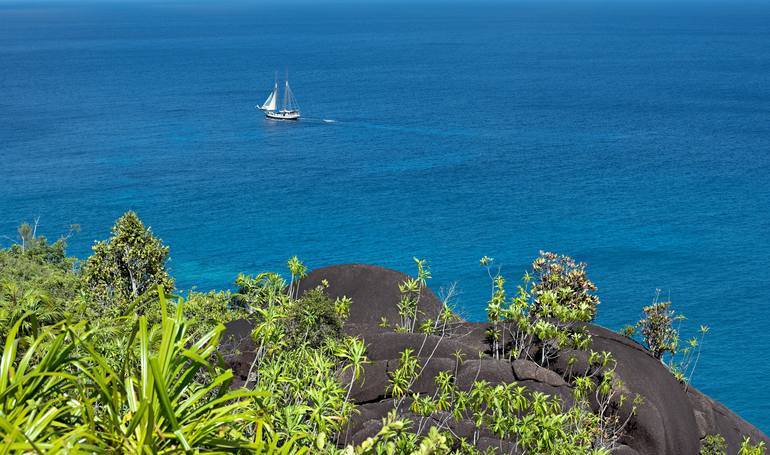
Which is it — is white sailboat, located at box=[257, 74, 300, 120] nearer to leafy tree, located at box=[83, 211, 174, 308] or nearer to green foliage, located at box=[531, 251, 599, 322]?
leafy tree, located at box=[83, 211, 174, 308]

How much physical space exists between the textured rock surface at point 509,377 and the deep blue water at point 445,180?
28366 millimetres

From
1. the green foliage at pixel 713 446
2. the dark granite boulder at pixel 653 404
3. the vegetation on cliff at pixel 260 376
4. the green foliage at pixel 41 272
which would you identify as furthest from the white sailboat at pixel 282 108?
the green foliage at pixel 713 446

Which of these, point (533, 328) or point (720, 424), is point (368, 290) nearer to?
point (533, 328)

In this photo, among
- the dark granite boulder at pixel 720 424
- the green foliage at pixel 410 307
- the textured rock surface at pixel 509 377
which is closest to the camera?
the textured rock surface at pixel 509 377

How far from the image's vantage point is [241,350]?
68.5 ft

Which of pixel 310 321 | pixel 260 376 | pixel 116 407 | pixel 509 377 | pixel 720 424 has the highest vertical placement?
pixel 116 407

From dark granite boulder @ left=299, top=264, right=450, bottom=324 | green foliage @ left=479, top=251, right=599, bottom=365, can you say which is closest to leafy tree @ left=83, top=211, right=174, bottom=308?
dark granite boulder @ left=299, top=264, right=450, bottom=324

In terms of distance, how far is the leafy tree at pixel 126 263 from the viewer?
30422 mm

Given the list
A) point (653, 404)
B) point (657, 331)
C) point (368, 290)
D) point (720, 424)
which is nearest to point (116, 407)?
point (653, 404)

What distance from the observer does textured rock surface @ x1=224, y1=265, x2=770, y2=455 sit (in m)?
18.6

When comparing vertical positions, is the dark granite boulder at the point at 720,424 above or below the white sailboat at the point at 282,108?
below

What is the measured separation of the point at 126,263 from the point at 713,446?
20.1 m

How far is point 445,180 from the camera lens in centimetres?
8450

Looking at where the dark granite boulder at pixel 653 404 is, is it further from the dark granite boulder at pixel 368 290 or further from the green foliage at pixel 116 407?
the green foliage at pixel 116 407
